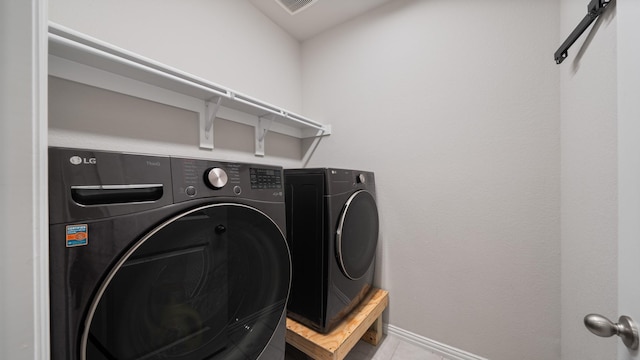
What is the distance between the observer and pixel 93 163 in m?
0.48

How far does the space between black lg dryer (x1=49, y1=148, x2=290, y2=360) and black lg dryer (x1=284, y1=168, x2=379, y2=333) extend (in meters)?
0.25

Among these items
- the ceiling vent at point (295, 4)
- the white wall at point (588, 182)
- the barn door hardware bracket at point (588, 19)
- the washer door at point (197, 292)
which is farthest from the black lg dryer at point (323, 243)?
the ceiling vent at point (295, 4)

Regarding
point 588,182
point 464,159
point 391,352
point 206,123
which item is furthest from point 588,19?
point 391,352

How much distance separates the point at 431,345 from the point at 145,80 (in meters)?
2.17

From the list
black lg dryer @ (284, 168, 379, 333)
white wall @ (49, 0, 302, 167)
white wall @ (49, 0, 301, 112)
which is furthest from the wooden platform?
white wall @ (49, 0, 301, 112)

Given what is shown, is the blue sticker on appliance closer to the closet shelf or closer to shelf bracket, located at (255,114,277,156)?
the closet shelf

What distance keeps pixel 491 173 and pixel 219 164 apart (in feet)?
4.53

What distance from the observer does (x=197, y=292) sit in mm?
647

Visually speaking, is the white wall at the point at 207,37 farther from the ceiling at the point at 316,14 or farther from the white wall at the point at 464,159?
the white wall at the point at 464,159

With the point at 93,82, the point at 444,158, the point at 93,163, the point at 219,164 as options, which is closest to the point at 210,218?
the point at 219,164

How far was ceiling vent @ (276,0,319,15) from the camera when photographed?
1.49 m

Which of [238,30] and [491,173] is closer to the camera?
[491,173]

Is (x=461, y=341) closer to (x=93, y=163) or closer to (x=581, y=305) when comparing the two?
(x=581, y=305)

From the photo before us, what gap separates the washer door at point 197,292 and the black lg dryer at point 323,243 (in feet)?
0.79
